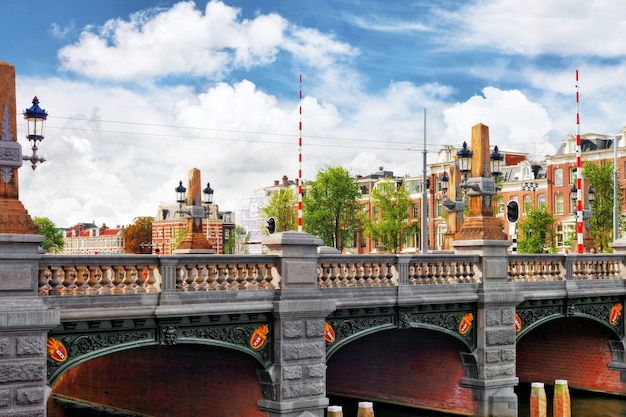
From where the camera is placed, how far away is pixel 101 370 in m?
29.6

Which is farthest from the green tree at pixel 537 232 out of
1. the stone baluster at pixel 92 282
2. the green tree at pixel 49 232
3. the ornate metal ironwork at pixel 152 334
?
the green tree at pixel 49 232

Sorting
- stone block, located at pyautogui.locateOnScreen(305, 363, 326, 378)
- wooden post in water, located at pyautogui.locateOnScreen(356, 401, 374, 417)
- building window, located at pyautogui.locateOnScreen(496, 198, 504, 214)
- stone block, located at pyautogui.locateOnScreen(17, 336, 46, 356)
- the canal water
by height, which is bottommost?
the canal water

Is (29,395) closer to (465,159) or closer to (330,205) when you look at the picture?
(465,159)

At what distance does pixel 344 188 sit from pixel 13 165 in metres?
63.9

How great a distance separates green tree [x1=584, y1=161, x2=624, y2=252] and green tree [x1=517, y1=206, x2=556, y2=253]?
5.77 m

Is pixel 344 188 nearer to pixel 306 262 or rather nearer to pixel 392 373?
pixel 392 373

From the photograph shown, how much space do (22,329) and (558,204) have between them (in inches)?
2710

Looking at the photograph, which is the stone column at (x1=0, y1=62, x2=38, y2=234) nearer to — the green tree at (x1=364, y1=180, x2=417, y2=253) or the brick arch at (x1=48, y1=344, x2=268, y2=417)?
the brick arch at (x1=48, y1=344, x2=268, y2=417)

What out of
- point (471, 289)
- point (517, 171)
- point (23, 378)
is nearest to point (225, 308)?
point (23, 378)

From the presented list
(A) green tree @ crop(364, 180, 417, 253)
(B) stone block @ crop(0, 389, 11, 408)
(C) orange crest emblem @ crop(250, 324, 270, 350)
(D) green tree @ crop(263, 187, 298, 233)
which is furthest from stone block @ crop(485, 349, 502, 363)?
(D) green tree @ crop(263, 187, 298, 233)

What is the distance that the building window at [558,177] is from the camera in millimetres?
78562

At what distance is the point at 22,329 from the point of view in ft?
48.7

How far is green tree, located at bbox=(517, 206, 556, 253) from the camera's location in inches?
2633

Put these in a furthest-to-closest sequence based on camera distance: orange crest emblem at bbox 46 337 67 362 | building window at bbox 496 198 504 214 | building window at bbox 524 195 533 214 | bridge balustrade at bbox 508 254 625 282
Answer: building window at bbox 496 198 504 214 < building window at bbox 524 195 533 214 < bridge balustrade at bbox 508 254 625 282 < orange crest emblem at bbox 46 337 67 362
